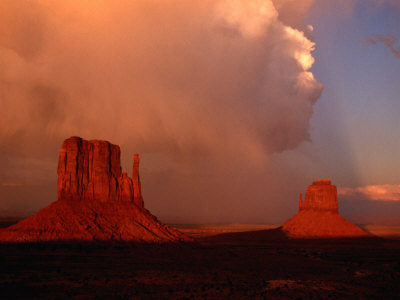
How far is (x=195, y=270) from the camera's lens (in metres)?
55.5

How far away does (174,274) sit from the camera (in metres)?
50.1

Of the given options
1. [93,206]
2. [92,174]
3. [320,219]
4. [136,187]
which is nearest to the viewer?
[93,206]

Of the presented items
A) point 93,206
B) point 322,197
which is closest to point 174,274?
point 93,206

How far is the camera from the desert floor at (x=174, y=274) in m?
38.8

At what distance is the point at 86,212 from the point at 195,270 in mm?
30144

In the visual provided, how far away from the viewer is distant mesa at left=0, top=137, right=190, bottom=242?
68781 mm

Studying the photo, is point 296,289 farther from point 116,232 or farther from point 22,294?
point 116,232

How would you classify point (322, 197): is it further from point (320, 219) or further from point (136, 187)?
point (136, 187)

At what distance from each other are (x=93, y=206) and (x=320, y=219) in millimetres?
96187

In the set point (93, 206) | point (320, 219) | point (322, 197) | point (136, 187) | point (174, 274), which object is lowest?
point (174, 274)

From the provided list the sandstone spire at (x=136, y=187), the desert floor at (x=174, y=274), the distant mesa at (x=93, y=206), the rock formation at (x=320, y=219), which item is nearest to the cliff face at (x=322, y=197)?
the rock formation at (x=320, y=219)

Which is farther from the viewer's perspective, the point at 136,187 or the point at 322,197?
the point at 322,197

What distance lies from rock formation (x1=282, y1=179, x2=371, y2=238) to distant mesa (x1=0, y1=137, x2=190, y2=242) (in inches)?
2822

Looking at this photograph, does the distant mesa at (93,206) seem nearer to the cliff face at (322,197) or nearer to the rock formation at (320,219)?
the rock formation at (320,219)
